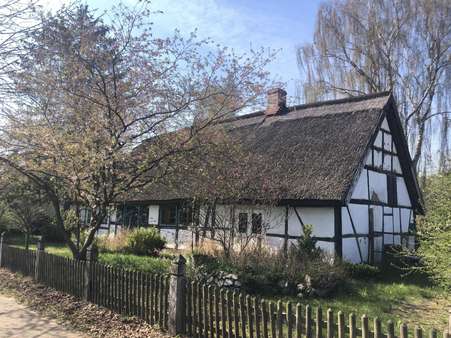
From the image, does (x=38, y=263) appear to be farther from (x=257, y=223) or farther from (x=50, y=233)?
(x=50, y=233)

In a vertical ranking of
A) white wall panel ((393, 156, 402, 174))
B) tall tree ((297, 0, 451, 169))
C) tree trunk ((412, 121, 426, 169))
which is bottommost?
white wall panel ((393, 156, 402, 174))

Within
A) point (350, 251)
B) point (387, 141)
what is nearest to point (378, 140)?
point (387, 141)

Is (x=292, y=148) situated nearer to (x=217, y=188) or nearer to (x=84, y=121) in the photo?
(x=217, y=188)

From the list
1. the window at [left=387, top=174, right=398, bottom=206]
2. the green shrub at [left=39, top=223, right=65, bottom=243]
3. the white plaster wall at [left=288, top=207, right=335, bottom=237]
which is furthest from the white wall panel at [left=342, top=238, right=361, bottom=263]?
the green shrub at [left=39, top=223, right=65, bottom=243]

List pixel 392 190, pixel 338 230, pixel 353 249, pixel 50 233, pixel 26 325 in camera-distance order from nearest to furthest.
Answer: pixel 26 325
pixel 338 230
pixel 353 249
pixel 392 190
pixel 50 233

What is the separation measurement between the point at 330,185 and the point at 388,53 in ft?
45.2

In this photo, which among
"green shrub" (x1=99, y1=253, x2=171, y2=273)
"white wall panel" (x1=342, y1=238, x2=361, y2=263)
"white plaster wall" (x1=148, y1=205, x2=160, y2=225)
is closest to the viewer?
"green shrub" (x1=99, y1=253, x2=171, y2=273)

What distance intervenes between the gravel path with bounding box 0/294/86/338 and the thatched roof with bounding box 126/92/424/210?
3913 millimetres

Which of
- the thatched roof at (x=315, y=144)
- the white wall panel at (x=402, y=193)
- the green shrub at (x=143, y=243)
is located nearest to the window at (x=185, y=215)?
the thatched roof at (x=315, y=144)

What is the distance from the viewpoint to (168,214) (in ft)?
58.1

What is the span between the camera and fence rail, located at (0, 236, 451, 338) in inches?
179

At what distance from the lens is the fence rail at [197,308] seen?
4.55 metres

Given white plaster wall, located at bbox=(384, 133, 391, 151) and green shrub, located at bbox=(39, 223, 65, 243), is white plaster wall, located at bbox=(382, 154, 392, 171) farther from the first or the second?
green shrub, located at bbox=(39, 223, 65, 243)

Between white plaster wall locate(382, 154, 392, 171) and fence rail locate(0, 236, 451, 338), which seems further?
white plaster wall locate(382, 154, 392, 171)
